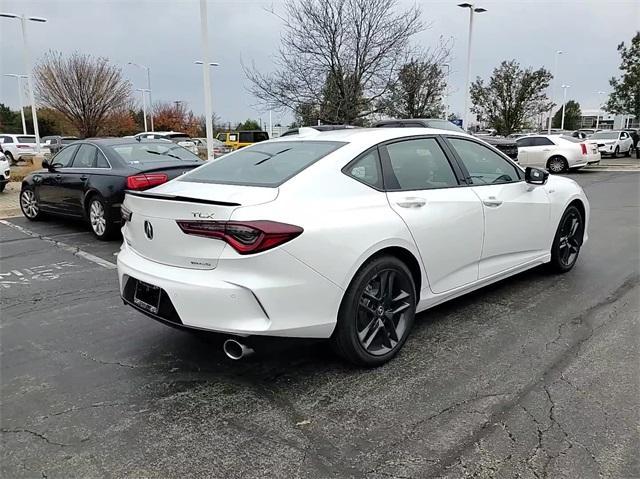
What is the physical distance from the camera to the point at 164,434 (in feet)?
8.79

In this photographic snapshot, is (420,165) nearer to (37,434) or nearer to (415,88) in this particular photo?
(37,434)

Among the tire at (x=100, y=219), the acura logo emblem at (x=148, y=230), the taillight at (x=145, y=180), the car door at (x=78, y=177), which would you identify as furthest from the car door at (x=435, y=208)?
the car door at (x=78, y=177)

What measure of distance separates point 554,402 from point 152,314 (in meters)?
2.36

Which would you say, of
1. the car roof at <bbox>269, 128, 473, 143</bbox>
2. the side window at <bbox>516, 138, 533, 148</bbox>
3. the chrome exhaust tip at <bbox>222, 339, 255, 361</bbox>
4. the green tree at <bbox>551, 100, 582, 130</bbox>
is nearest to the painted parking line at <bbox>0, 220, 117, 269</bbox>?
the car roof at <bbox>269, 128, 473, 143</bbox>

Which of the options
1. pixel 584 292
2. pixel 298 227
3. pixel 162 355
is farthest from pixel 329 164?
pixel 584 292

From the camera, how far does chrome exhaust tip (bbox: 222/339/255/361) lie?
2893 millimetres

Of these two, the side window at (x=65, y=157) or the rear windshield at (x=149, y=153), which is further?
the side window at (x=65, y=157)

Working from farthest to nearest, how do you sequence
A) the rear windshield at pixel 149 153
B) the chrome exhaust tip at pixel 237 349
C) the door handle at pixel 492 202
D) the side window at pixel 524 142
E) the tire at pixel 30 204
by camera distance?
the side window at pixel 524 142
the tire at pixel 30 204
the rear windshield at pixel 149 153
the door handle at pixel 492 202
the chrome exhaust tip at pixel 237 349

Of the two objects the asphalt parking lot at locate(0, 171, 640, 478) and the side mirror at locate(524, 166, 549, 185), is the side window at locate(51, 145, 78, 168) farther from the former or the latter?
the side mirror at locate(524, 166, 549, 185)

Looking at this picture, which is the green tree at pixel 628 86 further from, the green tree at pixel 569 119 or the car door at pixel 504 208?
the green tree at pixel 569 119

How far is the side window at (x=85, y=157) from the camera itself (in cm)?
793

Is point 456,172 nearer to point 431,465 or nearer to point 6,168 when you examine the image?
point 431,465

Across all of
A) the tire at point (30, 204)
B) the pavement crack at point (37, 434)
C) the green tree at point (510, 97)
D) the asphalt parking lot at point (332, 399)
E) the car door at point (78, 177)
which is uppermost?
the green tree at point (510, 97)

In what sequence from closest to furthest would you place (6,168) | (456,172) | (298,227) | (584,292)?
(298,227) < (456,172) < (584,292) < (6,168)
